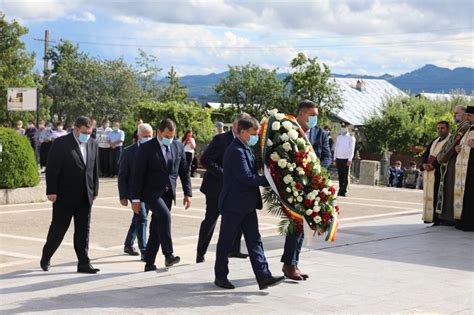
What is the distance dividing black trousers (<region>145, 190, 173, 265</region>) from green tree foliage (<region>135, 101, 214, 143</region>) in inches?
879

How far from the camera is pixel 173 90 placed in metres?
77.6

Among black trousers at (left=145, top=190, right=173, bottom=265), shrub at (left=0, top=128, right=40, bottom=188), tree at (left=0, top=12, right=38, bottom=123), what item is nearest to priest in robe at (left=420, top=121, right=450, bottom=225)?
black trousers at (left=145, top=190, right=173, bottom=265)

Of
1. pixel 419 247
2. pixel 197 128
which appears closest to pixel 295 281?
pixel 419 247

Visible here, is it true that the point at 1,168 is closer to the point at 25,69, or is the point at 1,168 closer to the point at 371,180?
the point at 371,180

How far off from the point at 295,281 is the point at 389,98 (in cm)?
4368

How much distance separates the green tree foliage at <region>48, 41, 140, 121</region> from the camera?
68062 mm

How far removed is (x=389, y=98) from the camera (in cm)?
5097

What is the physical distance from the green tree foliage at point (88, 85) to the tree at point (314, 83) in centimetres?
2288

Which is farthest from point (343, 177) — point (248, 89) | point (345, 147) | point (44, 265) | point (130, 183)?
point (248, 89)

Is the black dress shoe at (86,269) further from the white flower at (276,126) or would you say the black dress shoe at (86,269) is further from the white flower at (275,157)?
the white flower at (276,126)

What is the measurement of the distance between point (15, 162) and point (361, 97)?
4970 centimetres

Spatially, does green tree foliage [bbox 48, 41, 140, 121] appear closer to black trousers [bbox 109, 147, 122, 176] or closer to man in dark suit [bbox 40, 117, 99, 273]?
black trousers [bbox 109, 147, 122, 176]

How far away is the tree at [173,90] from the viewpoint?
72619mm

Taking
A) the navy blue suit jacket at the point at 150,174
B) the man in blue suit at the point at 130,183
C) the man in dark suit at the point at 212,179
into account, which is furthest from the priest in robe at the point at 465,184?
the navy blue suit jacket at the point at 150,174
